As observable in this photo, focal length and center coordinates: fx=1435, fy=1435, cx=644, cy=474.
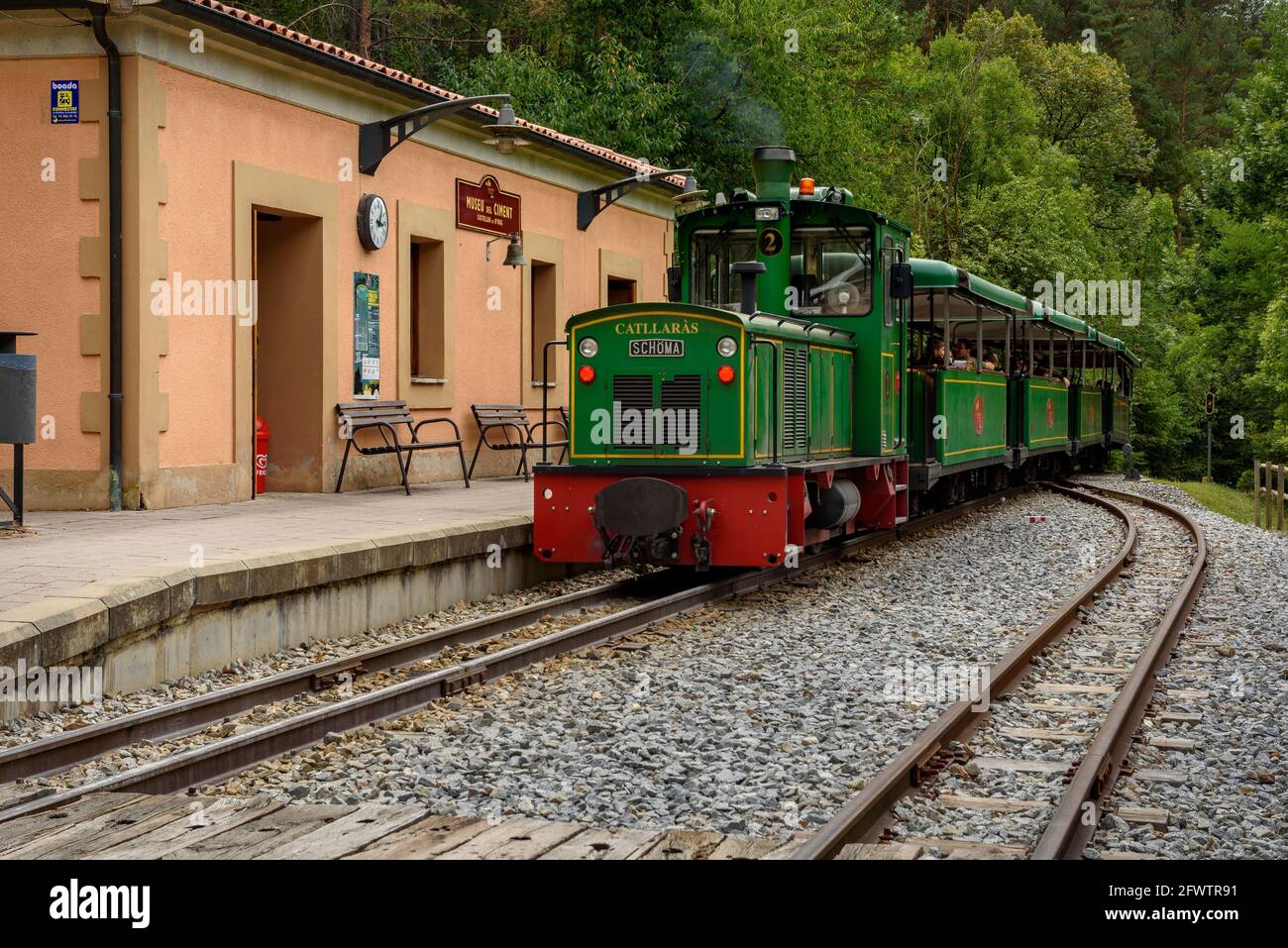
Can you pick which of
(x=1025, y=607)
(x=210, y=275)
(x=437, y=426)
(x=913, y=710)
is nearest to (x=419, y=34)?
(x=437, y=426)

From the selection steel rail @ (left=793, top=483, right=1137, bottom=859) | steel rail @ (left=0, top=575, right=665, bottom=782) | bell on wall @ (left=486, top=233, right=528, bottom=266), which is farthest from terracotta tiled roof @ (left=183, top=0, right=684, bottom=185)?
steel rail @ (left=793, top=483, right=1137, bottom=859)

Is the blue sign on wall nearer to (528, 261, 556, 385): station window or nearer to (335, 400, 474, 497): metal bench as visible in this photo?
(335, 400, 474, 497): metal bench

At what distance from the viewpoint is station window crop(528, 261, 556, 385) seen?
20.0 m

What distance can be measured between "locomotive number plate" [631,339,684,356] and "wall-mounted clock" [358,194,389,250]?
5.28 metres

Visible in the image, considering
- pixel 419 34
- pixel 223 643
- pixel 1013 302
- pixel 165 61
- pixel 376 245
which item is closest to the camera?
pixel 223 643

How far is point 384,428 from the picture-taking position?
15867 millimetres

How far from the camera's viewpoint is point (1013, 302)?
62.2 ft

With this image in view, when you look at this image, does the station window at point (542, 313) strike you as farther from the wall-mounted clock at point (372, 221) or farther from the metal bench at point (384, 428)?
the wall-mounted clock at point (372, 221)

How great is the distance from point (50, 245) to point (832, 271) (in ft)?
22.9

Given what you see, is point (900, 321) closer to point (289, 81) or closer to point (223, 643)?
point (289, 81)

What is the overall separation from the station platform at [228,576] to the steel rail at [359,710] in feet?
3.98

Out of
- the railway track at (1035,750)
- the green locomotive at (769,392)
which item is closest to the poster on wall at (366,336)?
the green locomotive at (769,392)

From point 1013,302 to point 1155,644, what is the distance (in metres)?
10.8

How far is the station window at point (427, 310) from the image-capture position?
1708 cm
